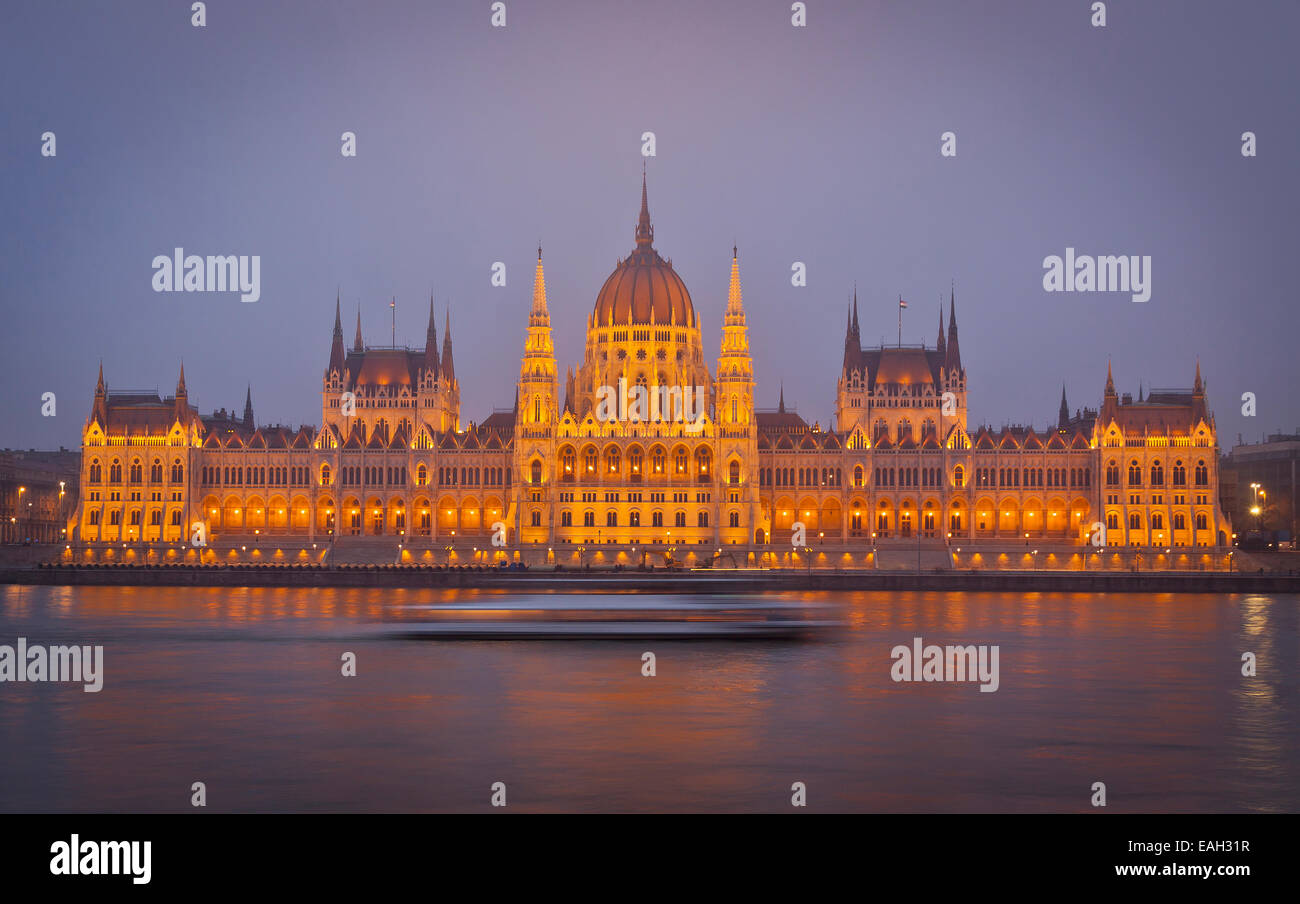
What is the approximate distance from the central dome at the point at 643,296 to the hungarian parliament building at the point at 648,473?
0.76ft

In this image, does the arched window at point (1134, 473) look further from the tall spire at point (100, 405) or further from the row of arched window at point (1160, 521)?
the tall spire at point (100, 405)

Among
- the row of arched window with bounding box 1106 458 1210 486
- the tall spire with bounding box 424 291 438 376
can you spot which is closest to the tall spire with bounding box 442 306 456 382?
the tall spire with bounding box 424 291 438 376

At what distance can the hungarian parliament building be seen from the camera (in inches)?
4857

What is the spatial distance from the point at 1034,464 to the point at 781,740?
348ft

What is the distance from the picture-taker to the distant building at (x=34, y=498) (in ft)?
473

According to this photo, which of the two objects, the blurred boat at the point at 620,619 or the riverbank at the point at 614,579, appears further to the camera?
the riverbank at the point at 614,579

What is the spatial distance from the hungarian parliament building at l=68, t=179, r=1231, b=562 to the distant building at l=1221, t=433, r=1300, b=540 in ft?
58.8

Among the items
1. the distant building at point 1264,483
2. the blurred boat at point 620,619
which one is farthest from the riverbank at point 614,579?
the distant building at point 1264,483

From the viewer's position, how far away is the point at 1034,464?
12769 centimetres

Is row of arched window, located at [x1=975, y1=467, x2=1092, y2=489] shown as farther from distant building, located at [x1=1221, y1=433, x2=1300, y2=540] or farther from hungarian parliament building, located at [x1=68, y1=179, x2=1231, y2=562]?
distant building, located at [x1=1221, y1=433, x2=1300, y2=540]
